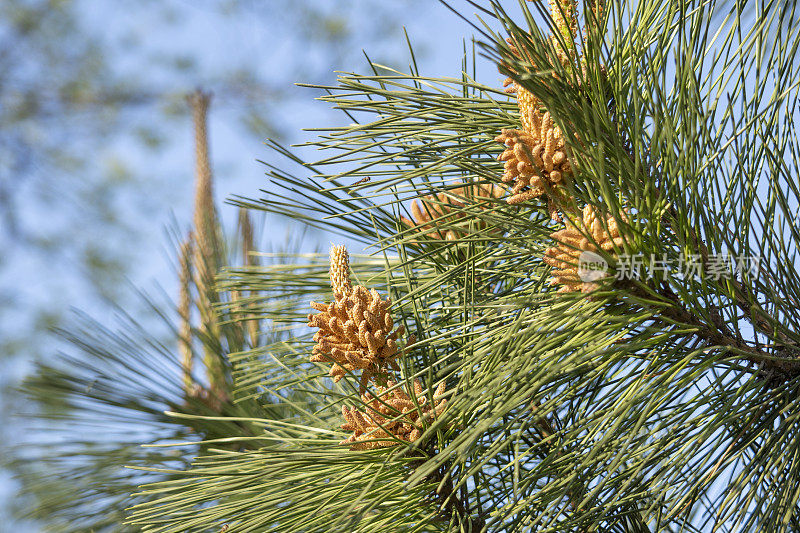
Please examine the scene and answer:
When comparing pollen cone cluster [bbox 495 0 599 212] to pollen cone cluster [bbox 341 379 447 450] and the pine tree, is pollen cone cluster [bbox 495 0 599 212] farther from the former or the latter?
pollen cone cluster [bbox 341 379 447 450]

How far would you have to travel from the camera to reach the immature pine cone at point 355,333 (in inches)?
13.1

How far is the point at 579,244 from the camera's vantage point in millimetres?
302

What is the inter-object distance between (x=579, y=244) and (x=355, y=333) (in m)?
0.11

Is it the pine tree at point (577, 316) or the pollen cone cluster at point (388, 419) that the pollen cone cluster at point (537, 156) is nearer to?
the pine tree at point (577, 316)

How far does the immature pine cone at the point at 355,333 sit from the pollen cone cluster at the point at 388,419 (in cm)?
1

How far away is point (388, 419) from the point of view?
1.11 feet

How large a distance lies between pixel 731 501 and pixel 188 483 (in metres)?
0.26

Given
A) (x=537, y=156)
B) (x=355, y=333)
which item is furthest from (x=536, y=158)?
(x=355, y=333)

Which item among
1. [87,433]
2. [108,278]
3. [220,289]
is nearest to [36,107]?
[108,278]

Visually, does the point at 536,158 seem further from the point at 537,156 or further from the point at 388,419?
the point at 388,419

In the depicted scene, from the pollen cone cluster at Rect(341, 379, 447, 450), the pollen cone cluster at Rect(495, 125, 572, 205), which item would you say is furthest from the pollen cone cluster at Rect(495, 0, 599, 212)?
the pollen cone cluster at Rect(341, 379, 447, 450)

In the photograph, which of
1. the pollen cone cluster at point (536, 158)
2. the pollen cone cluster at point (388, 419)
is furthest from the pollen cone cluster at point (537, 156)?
the pollen cone cluster at point (388, 419)

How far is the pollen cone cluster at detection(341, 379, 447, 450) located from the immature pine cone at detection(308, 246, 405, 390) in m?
0.01

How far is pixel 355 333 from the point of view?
34cm
